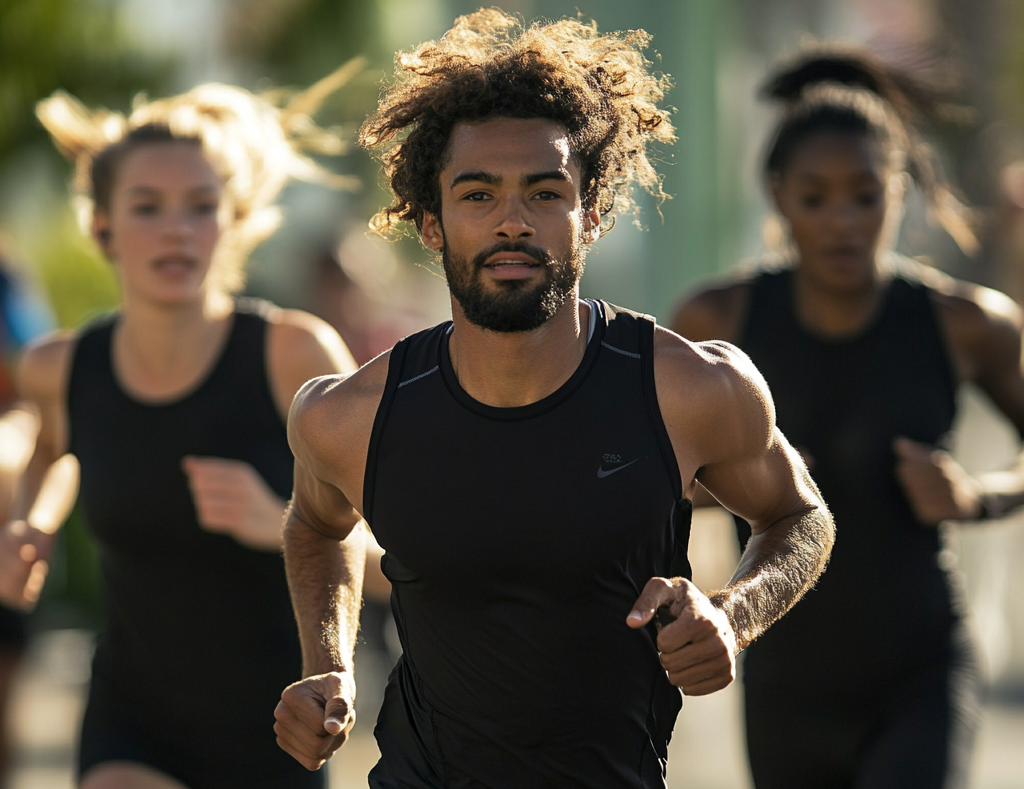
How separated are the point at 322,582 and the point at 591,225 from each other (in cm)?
94

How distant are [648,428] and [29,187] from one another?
10972mm

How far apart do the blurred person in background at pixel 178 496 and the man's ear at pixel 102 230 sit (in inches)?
8.7

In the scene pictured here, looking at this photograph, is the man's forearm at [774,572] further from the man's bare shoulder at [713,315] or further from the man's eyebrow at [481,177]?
the man's bare shoulder at [713,315]

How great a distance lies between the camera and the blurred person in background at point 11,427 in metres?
5.43

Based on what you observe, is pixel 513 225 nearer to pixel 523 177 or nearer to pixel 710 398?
pixel 523 177

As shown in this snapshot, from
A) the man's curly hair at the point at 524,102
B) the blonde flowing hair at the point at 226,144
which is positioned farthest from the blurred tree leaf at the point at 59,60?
the man's curly hair at the point at 524,102

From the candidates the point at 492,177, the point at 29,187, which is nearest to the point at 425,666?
the point at 492,177

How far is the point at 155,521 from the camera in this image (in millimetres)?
4312

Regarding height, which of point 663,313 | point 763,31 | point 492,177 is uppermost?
point 492,177

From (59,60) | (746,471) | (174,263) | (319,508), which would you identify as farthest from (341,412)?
(59,60)

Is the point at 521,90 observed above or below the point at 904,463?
above

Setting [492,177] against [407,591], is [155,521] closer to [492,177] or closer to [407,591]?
[407,591]

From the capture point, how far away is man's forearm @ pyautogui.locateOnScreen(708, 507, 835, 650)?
9.96 ft

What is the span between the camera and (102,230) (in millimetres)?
4996
